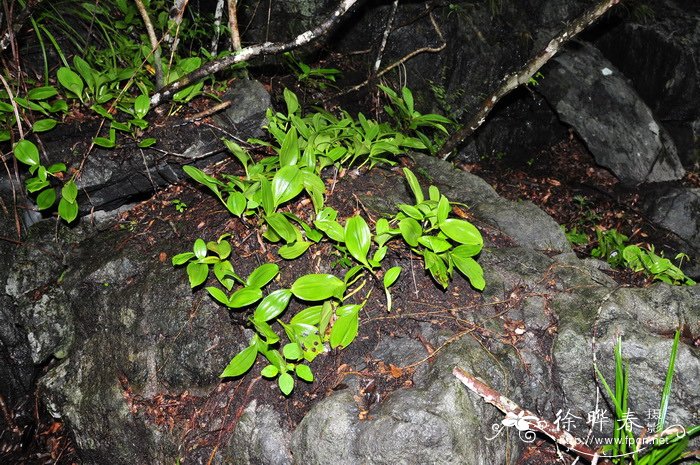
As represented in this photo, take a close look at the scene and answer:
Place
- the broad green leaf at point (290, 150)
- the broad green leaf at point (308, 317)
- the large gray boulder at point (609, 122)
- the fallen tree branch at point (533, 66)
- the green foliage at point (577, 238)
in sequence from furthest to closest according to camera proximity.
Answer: the large gray boulder at point (609, 122) → the green foliage at point (577, 238) → the fallen tree branch at point (533, 66) → the broad green leaf at point (290, 150) → the broad green leaf at point (308, 317)

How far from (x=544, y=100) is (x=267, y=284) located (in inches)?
207

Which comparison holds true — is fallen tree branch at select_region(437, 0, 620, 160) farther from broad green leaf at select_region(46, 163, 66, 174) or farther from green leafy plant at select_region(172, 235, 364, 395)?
broad green leaf at select_region(46, 163, 66, 174)

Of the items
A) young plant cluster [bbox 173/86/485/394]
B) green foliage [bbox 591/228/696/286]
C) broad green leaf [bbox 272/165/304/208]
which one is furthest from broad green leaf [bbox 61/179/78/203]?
green foliage [bbox 591/228/696/286]

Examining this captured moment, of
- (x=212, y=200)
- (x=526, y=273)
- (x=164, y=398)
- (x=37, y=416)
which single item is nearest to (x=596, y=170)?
(x=526, y=273)

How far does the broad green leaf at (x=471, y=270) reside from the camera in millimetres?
2781

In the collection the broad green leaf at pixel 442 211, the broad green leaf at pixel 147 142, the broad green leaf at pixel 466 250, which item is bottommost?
the broad green leaf at pixel 466 250

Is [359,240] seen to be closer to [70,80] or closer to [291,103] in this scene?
[291,103]

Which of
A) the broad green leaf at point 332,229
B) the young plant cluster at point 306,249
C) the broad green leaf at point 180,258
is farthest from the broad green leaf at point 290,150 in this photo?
the broad green leaf at point 180,258

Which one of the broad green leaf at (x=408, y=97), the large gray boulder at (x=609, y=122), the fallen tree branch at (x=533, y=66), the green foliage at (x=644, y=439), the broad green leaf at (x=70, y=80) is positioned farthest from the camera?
the large gray boulder at (x=609, y=122)

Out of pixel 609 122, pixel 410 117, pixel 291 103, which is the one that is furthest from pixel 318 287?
pixel 609 122

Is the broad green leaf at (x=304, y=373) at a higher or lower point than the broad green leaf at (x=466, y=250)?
lower

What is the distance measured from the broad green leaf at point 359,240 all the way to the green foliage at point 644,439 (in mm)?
1268

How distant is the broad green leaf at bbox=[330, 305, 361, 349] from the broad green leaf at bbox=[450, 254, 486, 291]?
60cm

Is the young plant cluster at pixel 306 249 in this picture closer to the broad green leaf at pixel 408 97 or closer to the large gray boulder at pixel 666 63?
the broad green leaf at pixel 408 97
